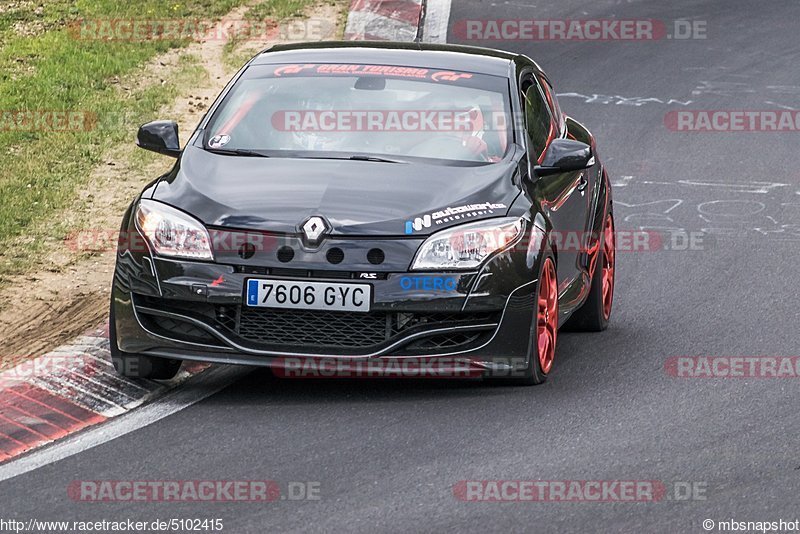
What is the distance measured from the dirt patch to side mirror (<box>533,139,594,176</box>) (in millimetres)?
2582

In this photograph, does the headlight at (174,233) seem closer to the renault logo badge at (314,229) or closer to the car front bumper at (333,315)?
the car front bumper at (333,315)

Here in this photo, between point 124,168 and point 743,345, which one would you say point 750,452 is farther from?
point 124,168

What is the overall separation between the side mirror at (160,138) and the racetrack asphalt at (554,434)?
1.33 meters

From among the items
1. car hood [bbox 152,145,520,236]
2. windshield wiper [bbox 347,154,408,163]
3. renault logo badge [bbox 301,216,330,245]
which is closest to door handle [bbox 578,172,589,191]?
car hood [bbox 152,145,520,236]

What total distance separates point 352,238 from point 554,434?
125 cm

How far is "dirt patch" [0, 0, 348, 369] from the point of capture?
29.5 feet

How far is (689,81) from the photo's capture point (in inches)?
685

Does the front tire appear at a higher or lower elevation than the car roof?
lower

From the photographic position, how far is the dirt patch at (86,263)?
8977 mm

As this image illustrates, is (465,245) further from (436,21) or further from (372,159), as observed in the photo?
(436,21)

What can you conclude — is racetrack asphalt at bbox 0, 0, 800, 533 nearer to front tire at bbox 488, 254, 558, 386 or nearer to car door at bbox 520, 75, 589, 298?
front tire at bbox 488, 254, 558, 386

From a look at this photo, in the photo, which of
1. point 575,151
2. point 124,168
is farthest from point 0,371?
point 124,168

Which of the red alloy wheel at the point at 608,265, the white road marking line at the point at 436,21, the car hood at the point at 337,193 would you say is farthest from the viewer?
the white road marking line at the point at 436,21

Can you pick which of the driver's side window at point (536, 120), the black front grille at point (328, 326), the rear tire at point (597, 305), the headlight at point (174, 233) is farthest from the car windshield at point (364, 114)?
the rear tire at point (597, 305)
